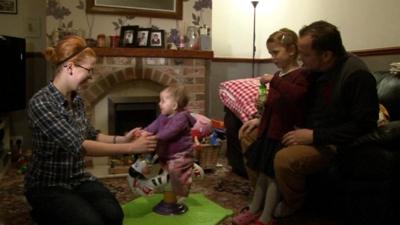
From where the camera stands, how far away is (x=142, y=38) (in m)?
3.63

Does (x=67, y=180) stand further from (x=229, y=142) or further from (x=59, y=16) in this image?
(x=59, y=16)

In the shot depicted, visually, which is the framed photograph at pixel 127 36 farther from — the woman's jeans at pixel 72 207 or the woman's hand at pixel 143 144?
the woman's jeans at pixel 72 207

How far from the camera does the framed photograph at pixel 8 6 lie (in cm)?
367

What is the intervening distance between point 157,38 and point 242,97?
1218 millimetres

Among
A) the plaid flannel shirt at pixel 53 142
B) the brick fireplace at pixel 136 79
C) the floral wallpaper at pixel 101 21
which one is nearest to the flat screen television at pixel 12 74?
the floral wallpaper at pixel 101 21

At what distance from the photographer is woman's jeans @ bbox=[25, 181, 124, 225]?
148cm

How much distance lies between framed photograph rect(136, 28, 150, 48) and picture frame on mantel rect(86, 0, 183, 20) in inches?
7.5

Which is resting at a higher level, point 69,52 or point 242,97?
point 69,52

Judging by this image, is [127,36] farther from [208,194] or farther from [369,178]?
[369,178]

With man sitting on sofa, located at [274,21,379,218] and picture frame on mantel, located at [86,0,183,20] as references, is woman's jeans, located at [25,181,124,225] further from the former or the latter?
picture frame on mantel, located at [86,0,183,20]

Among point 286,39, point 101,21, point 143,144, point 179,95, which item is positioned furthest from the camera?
point 101,21

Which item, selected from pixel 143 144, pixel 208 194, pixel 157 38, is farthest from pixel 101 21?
pixel 143 144

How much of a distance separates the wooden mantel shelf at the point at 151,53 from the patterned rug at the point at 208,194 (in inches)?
44.2

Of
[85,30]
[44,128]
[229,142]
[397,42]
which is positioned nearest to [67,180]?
[44,128]
